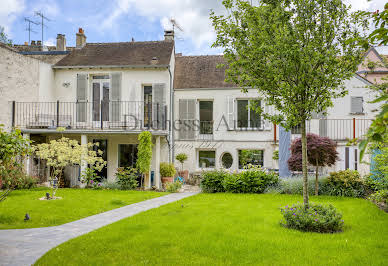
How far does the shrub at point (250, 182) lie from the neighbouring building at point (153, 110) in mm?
3636

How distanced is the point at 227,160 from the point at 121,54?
809 centimetres

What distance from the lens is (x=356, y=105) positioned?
58.8 ft

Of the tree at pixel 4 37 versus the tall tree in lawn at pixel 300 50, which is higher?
the tree at pixel 4 37

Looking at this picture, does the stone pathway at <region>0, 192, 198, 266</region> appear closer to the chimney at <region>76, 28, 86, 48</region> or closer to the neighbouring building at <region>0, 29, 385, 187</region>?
the neighbouring building at <region>0, 29, 385, 187</region>

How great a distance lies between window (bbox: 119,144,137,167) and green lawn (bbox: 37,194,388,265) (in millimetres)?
8638

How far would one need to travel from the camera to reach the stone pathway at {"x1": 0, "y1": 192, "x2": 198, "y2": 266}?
4979 mm

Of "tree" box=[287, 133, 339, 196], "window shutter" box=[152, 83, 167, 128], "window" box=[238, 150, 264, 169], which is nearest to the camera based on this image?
"tree" box=[287, 133, 339, 196]

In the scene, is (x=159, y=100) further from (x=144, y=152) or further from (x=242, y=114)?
(x=242, y=114)

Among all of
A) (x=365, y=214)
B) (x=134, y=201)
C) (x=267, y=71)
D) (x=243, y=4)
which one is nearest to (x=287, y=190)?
(x=365, y=214)

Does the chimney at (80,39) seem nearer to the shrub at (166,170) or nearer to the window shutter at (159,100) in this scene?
the window shutter at (159,100)

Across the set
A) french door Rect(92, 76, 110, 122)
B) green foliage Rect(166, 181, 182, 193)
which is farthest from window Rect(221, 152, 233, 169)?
french door Rect(92, 76, 110, 122)

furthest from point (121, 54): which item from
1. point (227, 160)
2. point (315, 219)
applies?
point (315, 219)

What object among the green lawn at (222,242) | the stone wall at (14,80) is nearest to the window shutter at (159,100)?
the stone wall at (14,80)

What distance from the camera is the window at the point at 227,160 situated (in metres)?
17.7
